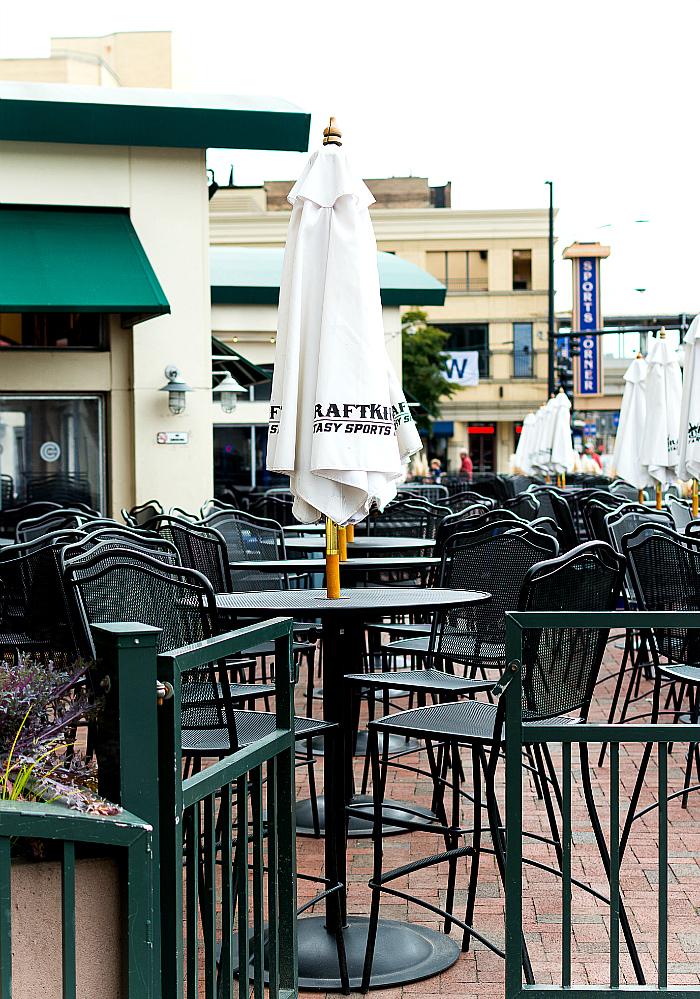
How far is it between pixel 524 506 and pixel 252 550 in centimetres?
404

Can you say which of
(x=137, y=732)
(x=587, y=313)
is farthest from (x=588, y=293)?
(x=137, y=732)

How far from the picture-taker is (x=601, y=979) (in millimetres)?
3549

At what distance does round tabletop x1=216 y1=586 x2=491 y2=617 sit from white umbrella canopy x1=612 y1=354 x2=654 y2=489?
659cm

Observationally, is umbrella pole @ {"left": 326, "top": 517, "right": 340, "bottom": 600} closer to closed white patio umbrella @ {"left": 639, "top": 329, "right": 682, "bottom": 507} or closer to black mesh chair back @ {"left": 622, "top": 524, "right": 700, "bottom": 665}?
black mesh chair back @ {"left": 622, "top": 524, "right": 700, "bottom": 665}

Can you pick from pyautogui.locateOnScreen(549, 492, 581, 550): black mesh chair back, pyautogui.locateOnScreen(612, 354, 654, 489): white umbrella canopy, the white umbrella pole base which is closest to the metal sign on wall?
pyautogui.locateOnScreen(612, 354, 654, 489): white umbrella canopy

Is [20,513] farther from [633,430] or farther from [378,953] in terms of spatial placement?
[378,953]

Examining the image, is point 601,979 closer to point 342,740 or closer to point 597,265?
point 342,740

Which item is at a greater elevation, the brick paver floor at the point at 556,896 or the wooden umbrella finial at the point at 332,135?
the wooden umbrella finial at the point at 332,135

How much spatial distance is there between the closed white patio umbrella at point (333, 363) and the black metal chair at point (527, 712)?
77cm

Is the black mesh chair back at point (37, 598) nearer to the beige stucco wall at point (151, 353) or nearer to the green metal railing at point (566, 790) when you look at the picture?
the green metal railing at point (566, 790)

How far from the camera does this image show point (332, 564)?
4297 mm

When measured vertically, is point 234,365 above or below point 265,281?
below

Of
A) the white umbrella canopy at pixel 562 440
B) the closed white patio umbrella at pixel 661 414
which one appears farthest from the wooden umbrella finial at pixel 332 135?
the white umbrella canopy at pixel 562 440

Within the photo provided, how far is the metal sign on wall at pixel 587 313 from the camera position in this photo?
133 feet
